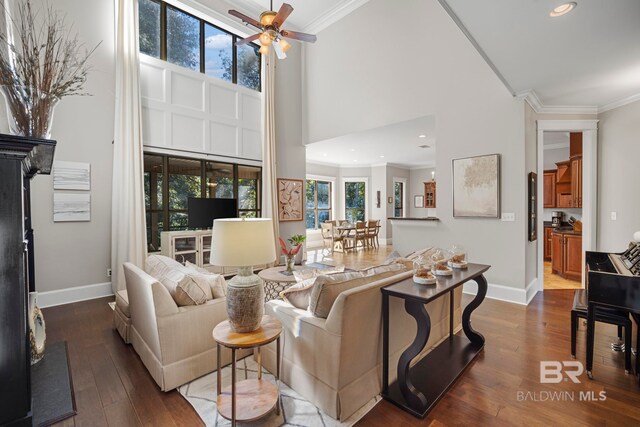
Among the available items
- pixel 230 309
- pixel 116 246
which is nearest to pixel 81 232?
pixel 116 246

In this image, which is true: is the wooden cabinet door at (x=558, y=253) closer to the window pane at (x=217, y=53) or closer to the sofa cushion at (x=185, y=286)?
the sofa cushion at (x=185, y=286)

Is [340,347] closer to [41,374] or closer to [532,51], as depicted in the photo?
[41,374]

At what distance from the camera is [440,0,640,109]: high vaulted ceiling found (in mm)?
2146

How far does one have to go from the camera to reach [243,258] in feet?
5.43

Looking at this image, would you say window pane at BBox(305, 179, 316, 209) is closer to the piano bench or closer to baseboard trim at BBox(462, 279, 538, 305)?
baseboard trim at BBox(462, 279, 538, 305)

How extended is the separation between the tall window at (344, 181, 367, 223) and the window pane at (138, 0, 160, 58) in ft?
24.3

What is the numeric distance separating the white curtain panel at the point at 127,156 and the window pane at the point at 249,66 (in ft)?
6.75

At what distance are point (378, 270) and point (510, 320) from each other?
2222 millimetres

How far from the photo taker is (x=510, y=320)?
330 centimetres

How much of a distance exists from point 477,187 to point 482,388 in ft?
9.53

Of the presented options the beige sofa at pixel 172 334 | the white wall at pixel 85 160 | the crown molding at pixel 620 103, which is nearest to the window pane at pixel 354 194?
the crown molding at pixel 620 103

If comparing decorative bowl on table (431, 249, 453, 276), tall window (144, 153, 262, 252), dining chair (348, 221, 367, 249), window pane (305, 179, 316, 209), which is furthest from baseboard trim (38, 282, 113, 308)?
window pane (305, 179, 316, 209)

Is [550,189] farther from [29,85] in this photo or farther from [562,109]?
[29,85]

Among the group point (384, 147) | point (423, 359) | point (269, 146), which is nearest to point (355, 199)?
point (384, 147)
